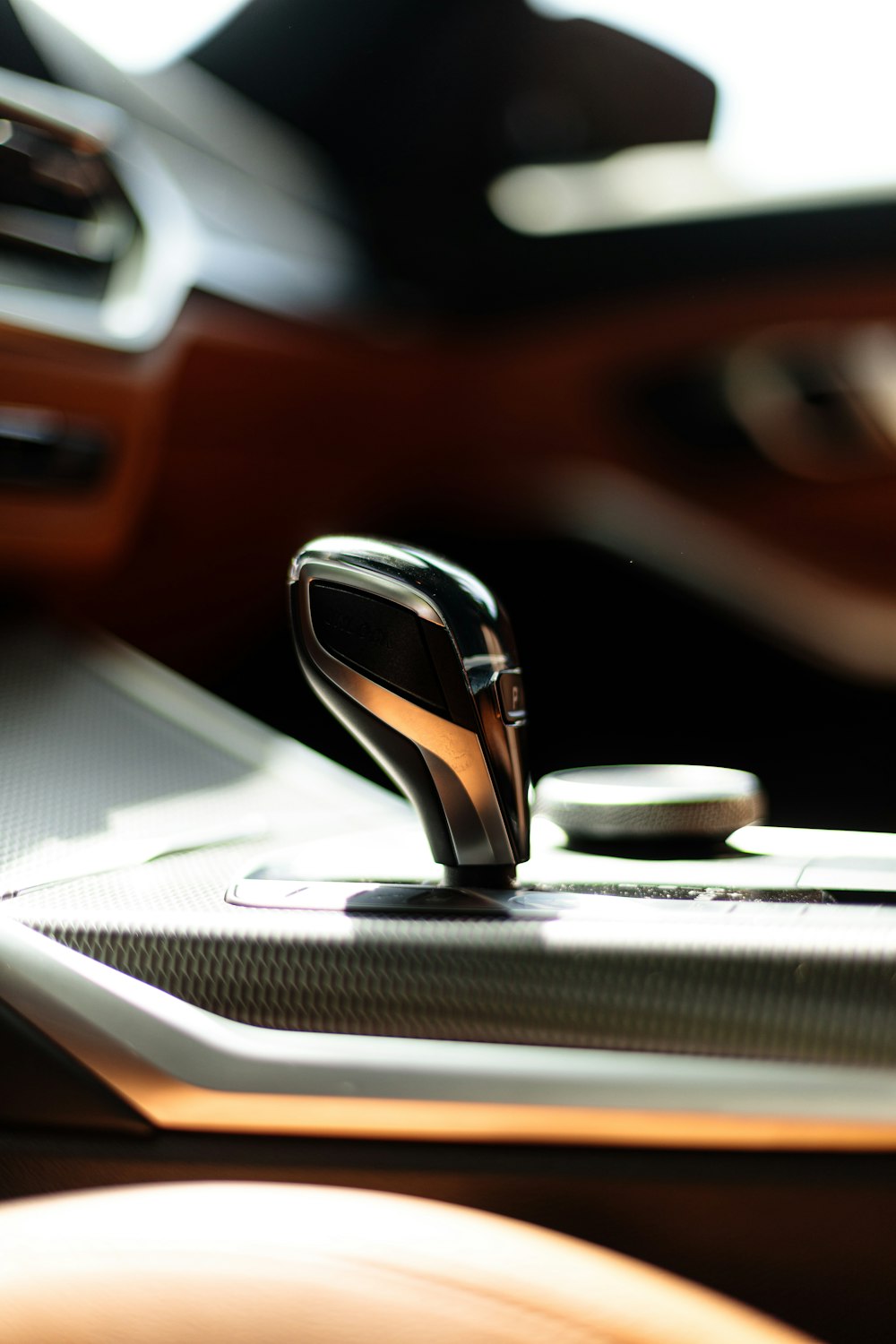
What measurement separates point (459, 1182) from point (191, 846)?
11.7 inches

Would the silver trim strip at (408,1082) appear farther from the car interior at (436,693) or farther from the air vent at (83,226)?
the air vent at (83,226)

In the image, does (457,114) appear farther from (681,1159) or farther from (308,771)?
(681,1159)

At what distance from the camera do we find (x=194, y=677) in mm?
1510

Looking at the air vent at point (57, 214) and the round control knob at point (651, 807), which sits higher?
the air vent at point (57, 214)

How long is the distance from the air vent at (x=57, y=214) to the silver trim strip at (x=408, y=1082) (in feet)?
2.29

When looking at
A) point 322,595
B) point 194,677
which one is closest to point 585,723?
point 194,677

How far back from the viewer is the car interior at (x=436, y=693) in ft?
1.54

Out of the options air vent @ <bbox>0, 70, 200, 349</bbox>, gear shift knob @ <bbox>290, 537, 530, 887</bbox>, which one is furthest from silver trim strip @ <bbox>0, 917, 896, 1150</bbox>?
air vent @ <bbox>0, 70, 200, 349</bbox>

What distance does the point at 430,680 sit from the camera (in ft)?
1.85

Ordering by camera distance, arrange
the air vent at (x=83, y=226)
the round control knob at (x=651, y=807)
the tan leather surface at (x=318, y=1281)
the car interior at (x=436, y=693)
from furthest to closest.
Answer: the air vent at (x=83, y=226)
the round control knob at (x=651, y=807)
the car interior at (x=436, y=693)
the tan leather surface at (x=318, y=1281)

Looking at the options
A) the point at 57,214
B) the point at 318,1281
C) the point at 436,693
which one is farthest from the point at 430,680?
the point at 57,214

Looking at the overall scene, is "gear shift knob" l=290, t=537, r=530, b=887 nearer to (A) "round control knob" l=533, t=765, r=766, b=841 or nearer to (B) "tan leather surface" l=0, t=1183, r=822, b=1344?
(A) "round control knob" l=533, t=765, r=766, b=841

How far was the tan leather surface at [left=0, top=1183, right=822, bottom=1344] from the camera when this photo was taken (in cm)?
32

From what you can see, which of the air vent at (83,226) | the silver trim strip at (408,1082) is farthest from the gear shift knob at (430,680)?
the air vent at (83,226)
